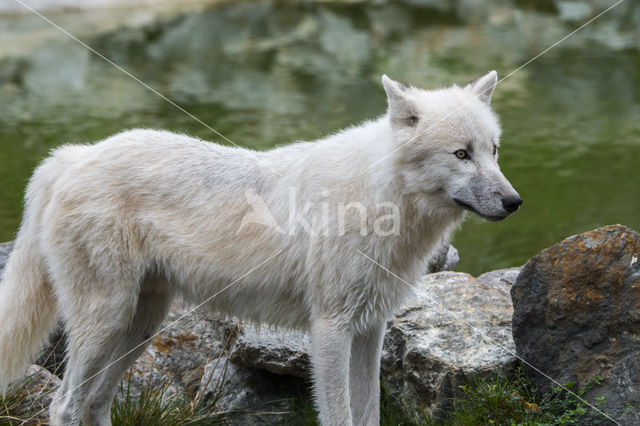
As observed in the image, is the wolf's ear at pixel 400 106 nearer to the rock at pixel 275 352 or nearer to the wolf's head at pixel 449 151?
the wolf's head at pixel 449 151

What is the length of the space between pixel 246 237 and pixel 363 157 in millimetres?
853

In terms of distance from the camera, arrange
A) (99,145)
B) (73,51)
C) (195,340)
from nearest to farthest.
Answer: (99,145)
(195,340)
(73,51)

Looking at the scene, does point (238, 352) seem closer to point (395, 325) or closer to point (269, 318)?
point (269, 318)

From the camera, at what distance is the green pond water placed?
1338cm

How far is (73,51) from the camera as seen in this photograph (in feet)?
75.5

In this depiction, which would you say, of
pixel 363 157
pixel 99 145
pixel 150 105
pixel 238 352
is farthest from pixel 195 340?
pixel 150 105

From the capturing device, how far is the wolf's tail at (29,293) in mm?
4977

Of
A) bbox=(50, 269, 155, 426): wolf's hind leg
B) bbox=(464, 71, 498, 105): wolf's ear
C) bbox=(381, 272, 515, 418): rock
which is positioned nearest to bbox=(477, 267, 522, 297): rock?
bbox=(381, 272, 515, 418): rock

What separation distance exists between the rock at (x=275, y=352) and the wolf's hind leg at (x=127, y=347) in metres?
0.63

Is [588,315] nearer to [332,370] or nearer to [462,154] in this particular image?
[462,154]

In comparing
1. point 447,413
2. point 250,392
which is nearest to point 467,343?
point 447,413

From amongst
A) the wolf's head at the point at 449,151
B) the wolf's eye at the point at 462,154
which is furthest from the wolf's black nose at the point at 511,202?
the wolf's eye at the point at 462,154

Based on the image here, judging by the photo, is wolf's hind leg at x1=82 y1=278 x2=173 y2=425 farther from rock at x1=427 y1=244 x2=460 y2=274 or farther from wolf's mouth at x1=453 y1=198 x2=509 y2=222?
rock at x1=427 y1=244 x2=460 y2=274

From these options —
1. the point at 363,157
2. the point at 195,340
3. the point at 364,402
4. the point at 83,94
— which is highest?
the point at 363,157
